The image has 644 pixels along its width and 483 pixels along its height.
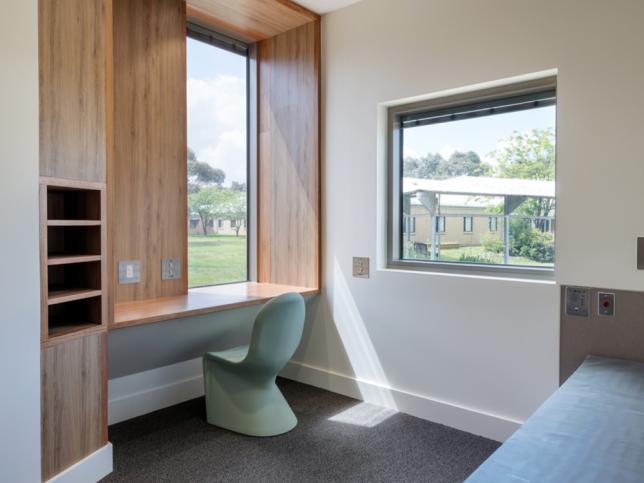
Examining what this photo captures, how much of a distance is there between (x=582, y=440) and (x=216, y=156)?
9.49 ft

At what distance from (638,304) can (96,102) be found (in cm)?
259

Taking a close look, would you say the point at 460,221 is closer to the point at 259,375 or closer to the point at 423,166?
the point at 423,166

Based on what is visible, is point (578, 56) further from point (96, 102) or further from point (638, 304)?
point (96, 102)

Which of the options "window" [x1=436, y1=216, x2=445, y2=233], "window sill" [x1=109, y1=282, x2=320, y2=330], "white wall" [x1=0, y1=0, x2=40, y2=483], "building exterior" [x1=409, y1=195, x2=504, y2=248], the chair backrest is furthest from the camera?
"window" [x1=436, y1=216, x2=445, y2=233]

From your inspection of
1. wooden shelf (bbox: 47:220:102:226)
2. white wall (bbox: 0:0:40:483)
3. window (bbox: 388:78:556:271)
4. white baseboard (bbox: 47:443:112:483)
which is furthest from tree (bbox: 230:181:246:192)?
white baseboard (bbox: 47:443:112:483)

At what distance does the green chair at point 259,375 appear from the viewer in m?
2.54

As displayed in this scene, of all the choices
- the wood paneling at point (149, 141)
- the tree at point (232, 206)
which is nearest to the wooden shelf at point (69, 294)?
the wood paneling at point (149, 141)

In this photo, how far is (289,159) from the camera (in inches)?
140

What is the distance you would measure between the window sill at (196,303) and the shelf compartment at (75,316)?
105 millimetres

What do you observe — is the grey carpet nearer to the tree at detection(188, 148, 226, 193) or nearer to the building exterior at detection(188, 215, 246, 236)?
the building exterior at detection(188, 215, 246, 236)

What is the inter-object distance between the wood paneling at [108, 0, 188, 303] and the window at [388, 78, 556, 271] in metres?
1.41

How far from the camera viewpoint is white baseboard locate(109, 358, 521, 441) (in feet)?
8.77

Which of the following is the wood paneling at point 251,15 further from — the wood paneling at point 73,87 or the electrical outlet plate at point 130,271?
the electrical outlet plate at point 130,271

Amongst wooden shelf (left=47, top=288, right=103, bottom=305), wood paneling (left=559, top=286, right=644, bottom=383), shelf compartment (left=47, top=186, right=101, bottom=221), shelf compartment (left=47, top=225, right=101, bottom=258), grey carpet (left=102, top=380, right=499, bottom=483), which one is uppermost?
shelf compartment (left=47, top=186, right=101, bottom=221)
